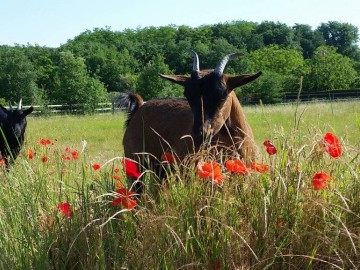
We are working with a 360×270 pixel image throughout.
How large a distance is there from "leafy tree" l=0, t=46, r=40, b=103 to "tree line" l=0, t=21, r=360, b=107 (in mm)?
126

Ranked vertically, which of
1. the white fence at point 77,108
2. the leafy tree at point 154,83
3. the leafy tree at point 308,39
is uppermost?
the leafy tree at point 308,39

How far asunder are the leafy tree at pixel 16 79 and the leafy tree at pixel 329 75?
33.1m

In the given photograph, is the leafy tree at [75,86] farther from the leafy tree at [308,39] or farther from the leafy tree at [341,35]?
the leafy tree at [341,35]

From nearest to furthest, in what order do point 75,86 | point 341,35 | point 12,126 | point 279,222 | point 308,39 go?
point 279,222 → point 12,126 → point 75,86 → point 308,39 → point 341,35

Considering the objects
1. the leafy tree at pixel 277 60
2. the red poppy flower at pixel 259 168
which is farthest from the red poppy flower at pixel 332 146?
the leafy tree at pixel 277 60

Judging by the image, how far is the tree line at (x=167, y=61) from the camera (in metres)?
57.6

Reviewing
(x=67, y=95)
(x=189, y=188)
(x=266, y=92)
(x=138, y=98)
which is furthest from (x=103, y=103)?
(x=189, y=188)

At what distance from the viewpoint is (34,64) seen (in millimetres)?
81750

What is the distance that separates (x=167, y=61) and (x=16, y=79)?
23.5 metres

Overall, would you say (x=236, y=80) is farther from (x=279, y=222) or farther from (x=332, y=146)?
(x=279, y=222)

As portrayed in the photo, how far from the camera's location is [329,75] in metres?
70.8

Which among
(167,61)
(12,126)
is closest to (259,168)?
(12,126)

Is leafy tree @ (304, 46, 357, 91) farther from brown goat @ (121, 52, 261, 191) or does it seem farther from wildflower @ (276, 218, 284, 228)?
wildflower @ (276, 218, 284, 228)

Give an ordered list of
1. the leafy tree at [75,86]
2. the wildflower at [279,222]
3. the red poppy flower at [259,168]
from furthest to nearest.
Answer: the leafy tree at [75,86] → the red poppy flower at [259,168] → the wildflower at [279,222]
